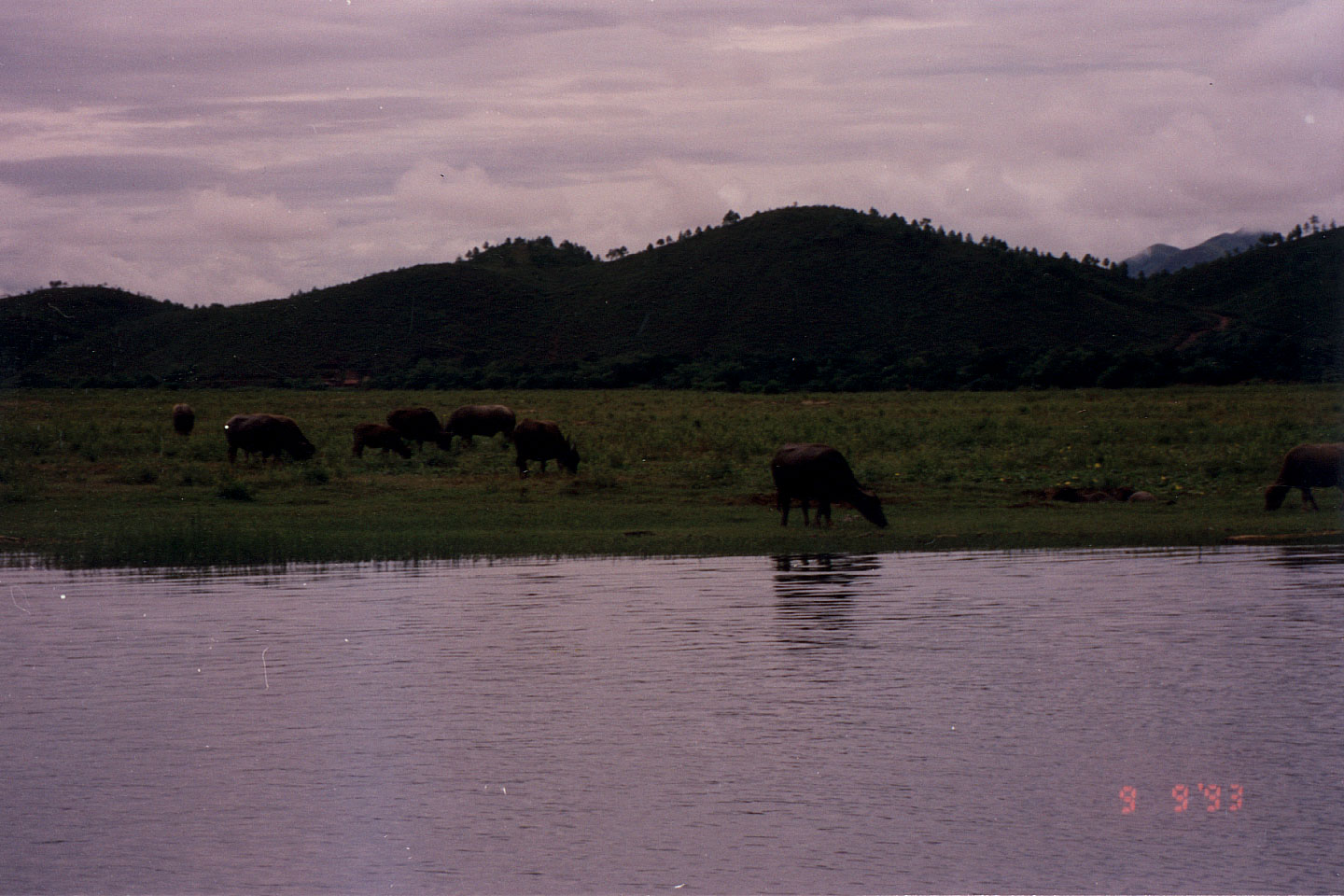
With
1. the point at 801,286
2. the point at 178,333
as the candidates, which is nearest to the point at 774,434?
the point at 801,286

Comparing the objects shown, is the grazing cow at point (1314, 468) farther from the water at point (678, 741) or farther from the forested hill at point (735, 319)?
the forested hill at point (735, 319)

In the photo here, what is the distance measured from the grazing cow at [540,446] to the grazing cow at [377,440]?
4.55 m

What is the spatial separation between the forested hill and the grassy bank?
4481 cm

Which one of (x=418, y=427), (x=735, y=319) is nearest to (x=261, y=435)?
(x=418, y=427)

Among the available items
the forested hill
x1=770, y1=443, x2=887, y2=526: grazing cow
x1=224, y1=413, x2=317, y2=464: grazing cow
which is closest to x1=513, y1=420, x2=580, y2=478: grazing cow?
x1=224, y1=413, x2=317, y2=464: grazing cow

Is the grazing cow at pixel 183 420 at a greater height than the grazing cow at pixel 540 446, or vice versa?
the grazing cow at pixel 183 420

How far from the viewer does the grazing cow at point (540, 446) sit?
3503cm

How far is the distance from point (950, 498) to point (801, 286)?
337ft

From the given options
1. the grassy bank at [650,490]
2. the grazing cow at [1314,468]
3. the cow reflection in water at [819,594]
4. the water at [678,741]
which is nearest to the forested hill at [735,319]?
the grassy bank at [650,490]

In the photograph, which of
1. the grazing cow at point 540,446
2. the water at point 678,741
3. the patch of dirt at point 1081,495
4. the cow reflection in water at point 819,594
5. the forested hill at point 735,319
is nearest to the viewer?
the water at point 678,741

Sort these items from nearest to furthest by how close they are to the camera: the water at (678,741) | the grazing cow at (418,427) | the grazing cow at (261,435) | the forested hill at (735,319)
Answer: the water at (678,741) → the grazing cow at (261,435) → the grazing cow at (418,427) → the forested hill at (735,319)

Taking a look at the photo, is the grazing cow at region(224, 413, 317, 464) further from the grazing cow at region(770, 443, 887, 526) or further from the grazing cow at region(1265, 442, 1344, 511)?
Answer: the grazing cow at region(1265, 442, 1344, 511)

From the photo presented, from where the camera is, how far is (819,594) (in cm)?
1698
